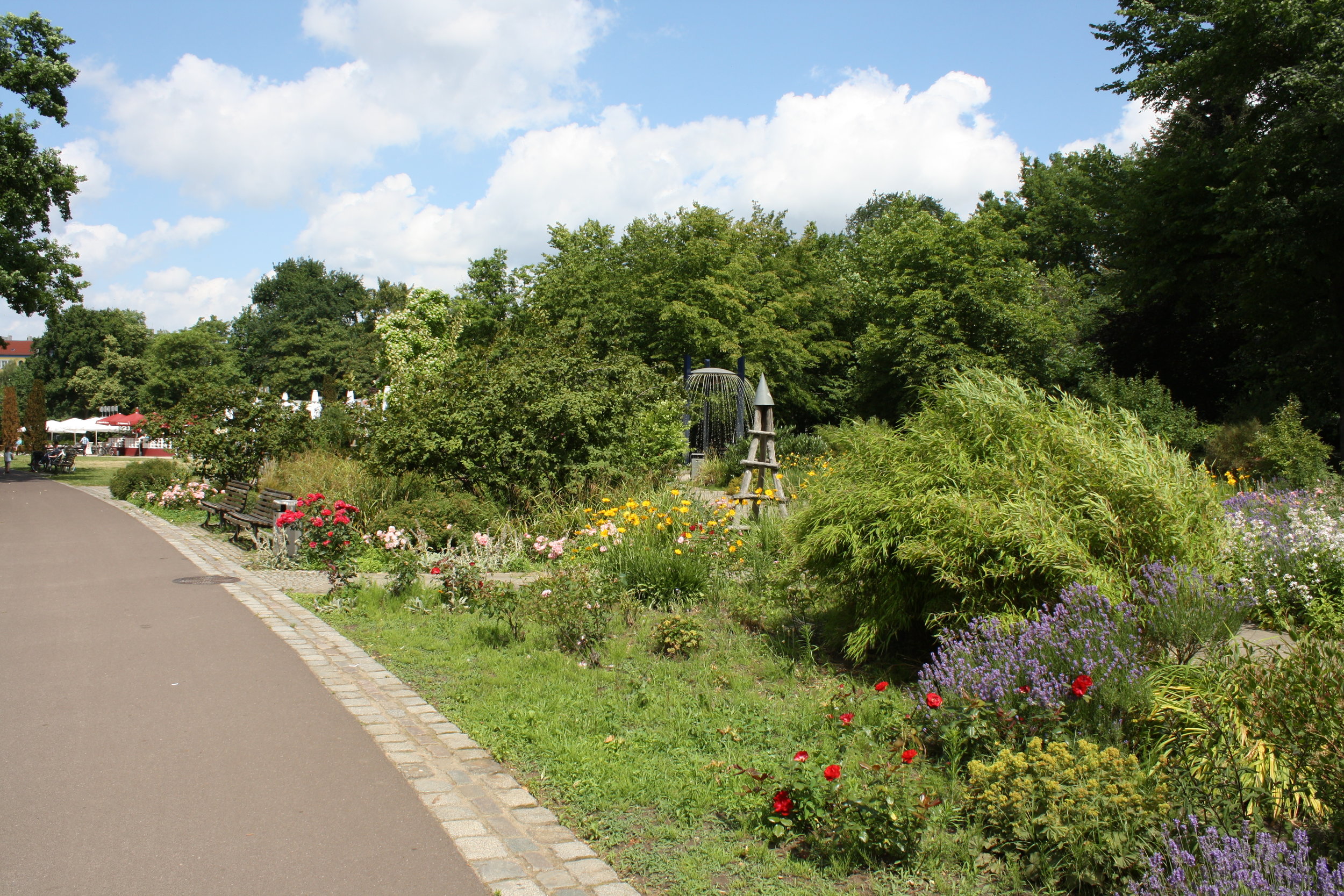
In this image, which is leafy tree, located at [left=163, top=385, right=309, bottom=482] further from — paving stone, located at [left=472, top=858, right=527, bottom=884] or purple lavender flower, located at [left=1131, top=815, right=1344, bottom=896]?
purple lavender flower, located at [left=1131, top=815, right=1344, bottom=896]

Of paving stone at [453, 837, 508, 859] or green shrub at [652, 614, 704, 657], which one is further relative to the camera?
green shrub at [652, 614, 704, 657]

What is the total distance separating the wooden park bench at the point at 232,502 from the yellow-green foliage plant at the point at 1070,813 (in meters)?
12.9

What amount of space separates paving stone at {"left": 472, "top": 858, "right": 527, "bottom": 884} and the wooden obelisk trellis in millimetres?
7171

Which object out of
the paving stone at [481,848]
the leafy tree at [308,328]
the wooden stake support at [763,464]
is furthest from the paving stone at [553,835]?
the leafy tree at [308,328]

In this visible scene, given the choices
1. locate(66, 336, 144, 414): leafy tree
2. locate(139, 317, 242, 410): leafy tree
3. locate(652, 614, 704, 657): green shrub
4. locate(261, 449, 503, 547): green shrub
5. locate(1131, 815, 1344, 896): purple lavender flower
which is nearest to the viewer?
locate(1131, 815, 1344, 896): purple lavender flower

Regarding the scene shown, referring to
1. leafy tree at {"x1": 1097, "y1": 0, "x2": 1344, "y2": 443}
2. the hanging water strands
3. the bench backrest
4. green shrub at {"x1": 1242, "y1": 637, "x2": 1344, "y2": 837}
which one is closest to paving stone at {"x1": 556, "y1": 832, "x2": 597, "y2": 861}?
green shrub at {"x1": 1242, "y1": 637, "x2": 1344, "y2": 837}

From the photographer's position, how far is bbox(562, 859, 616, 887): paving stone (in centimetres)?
322

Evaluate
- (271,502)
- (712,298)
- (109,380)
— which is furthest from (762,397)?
(109,380)

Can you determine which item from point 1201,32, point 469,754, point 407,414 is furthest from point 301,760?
point 1201,32

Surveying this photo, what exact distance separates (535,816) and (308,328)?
75.0 meters

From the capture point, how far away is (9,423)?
40094 mm

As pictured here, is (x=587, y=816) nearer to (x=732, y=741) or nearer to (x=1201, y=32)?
(x=732, y=741)

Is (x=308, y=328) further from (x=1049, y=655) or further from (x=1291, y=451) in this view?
(x=1049, y=655)

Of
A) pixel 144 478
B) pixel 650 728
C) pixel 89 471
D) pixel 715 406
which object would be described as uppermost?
pixel 715 406
